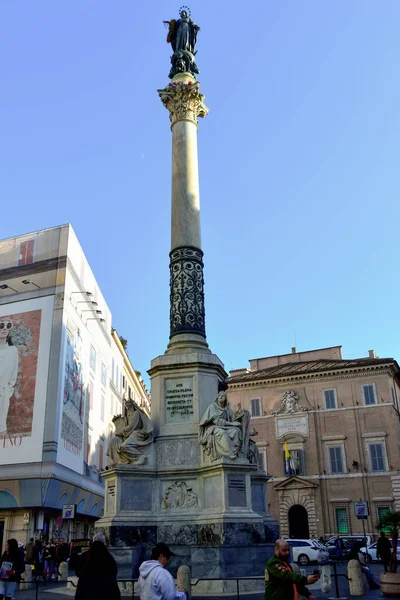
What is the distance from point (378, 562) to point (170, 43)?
26.7 m

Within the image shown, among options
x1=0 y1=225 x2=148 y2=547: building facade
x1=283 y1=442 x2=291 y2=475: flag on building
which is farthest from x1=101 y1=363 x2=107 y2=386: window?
x1=283 y1=442 x2=291 y2=475: flag on building

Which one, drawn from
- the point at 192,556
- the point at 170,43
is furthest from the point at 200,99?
the point at 192,556

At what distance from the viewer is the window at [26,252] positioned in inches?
1522

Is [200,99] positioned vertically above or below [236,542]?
above

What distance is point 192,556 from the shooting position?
12.6m

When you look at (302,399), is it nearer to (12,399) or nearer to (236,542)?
(12,399)

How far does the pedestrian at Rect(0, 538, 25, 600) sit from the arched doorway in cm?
3929

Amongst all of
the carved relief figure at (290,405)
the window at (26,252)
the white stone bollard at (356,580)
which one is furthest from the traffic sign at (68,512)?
the carved relief figure at (290,405)

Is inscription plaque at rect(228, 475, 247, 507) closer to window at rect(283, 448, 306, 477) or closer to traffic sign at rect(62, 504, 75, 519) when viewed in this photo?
traffic sign at rect(62, 504, 75, 519)

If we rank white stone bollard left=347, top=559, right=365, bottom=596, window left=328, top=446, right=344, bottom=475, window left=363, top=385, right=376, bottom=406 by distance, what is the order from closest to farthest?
white stone bollard left=347, top=559, right=365, bottom=596 < window left=328, top=446, right=344, bottom=475 < window left=363, top=385, right=376, bottom=406

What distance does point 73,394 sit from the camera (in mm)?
37250

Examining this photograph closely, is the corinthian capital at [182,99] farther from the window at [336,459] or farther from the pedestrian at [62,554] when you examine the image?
the window at [336,459]

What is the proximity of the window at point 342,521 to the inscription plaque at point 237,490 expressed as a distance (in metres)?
35.0

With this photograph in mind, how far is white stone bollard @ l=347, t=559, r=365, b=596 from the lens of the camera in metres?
13.5
